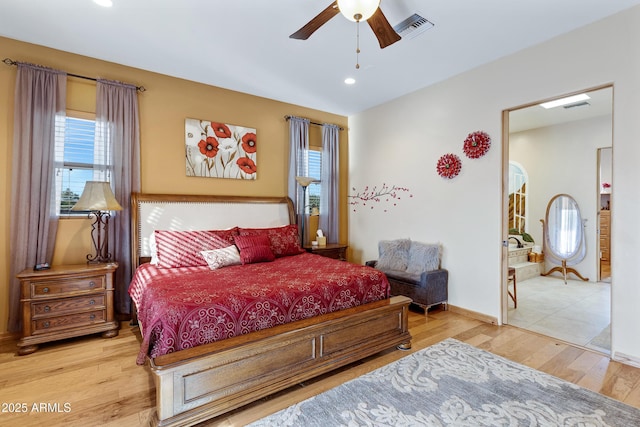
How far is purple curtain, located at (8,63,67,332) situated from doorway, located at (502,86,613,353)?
4925 millimetres

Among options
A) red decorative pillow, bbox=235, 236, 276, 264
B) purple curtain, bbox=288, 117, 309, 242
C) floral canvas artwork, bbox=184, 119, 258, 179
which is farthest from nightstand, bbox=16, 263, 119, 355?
purple curtain, bbox=288, 117, 309, 242

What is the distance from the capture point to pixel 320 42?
3109 millimetres

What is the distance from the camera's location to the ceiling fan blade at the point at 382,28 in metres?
2.18

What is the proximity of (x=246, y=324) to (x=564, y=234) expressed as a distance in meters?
6.29

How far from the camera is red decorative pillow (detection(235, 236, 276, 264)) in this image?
339cm

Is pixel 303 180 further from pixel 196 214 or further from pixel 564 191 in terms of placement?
pixel 564 191

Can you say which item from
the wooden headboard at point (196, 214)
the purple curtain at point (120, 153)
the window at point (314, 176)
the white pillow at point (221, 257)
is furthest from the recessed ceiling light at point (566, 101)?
the purple curtain at point (120, 153)

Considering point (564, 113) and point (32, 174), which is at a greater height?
point (564, 113)

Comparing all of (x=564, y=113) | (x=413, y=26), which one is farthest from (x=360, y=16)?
(x=564, y=113)

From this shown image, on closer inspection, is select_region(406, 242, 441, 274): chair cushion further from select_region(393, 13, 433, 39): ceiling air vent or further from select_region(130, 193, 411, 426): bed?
select_region(393, 13, 433, 39): ceiling air vent

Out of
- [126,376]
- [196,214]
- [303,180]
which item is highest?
[303,180]

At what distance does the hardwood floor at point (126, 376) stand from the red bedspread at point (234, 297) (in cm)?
48

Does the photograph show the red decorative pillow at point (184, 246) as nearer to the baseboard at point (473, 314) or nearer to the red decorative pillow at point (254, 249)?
the red decorative pillow at point (254, 249)

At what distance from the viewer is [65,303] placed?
293 cm
